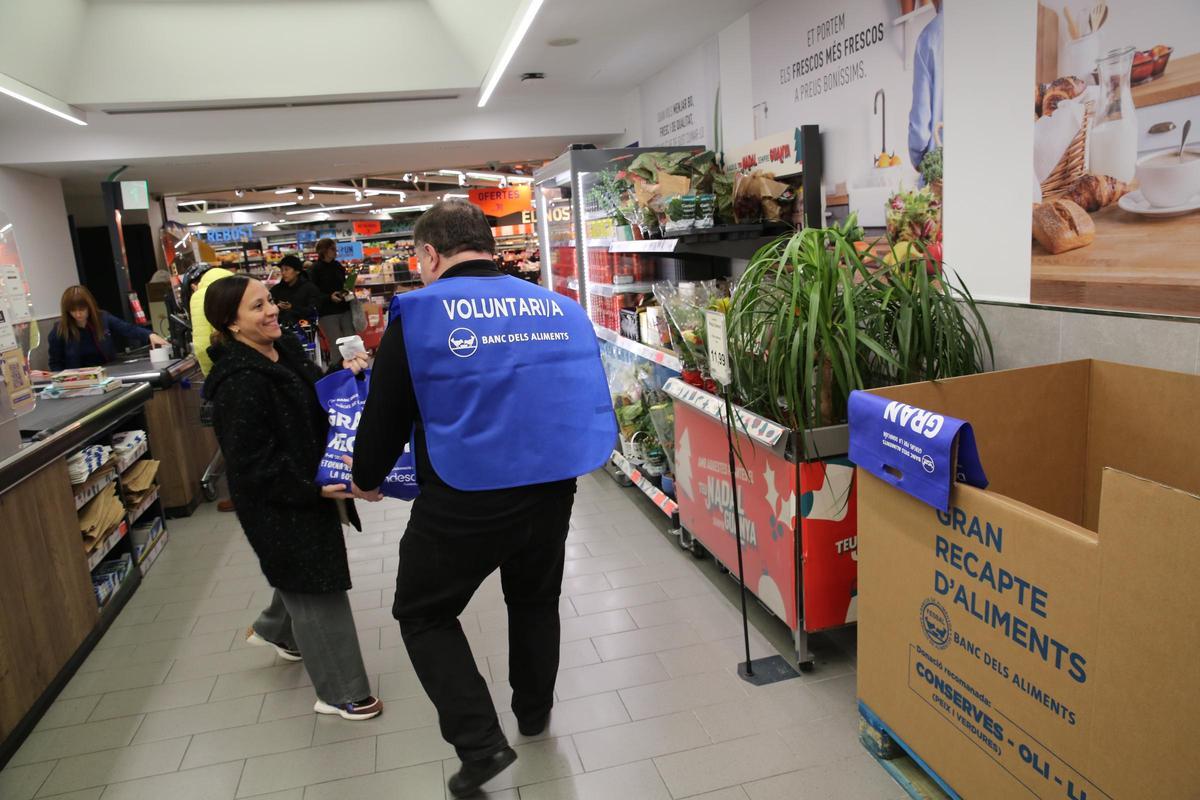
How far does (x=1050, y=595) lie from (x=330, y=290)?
983 cm

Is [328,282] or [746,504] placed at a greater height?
[328,282]

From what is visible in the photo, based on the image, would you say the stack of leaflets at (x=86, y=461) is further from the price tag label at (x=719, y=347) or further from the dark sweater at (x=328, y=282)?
the dark sweater at (x=328, y=282)

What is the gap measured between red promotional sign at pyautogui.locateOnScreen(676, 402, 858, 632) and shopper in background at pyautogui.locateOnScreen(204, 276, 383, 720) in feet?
4.90

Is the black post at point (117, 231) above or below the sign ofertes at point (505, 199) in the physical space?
below

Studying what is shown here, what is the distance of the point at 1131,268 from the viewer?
2.29 meters

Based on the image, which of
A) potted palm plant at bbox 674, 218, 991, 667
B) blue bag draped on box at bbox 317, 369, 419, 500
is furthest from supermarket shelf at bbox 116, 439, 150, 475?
potted palm plant at bbox 674, 218, 991, 667

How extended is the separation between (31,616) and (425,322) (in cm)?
222

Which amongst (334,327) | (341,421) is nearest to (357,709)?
(341,421)

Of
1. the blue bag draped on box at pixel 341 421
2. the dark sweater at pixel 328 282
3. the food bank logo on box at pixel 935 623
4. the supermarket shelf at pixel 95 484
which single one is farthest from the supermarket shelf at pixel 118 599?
the dark sweater at pixel 328 282

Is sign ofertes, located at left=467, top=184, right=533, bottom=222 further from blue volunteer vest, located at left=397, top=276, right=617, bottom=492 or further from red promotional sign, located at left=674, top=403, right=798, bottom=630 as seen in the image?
blue volunteer vest, located at left=397, top=276, right=617, bottom=492

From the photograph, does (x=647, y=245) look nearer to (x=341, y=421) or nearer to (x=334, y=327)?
(x=341, y=421)

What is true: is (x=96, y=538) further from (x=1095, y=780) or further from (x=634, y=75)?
(x=634, y=75)

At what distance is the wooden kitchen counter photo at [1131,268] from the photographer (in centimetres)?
213

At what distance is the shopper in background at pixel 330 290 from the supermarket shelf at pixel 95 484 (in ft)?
19.3
